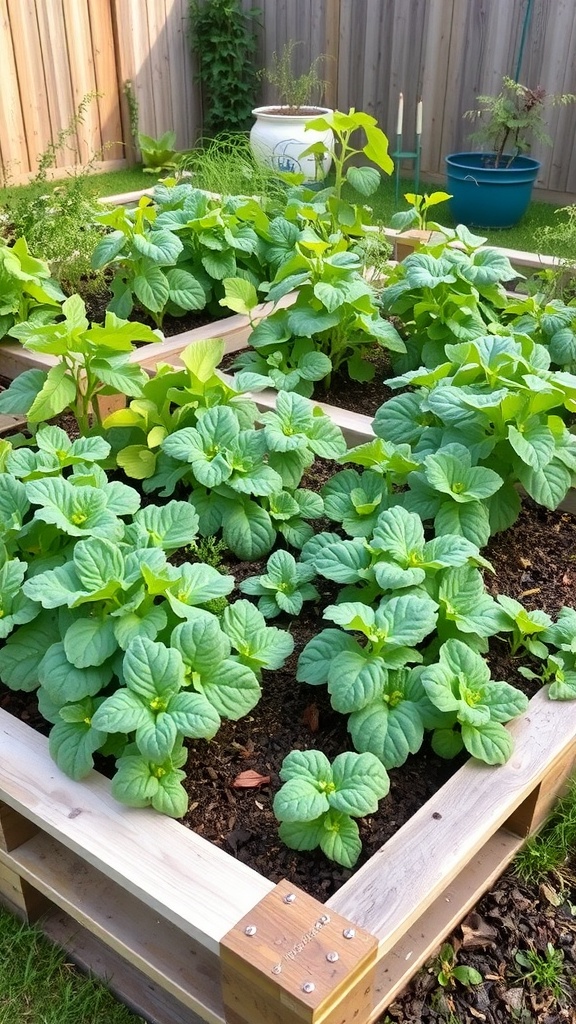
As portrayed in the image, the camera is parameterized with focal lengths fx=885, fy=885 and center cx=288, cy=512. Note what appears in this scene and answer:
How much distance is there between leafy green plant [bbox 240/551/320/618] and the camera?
1.83m

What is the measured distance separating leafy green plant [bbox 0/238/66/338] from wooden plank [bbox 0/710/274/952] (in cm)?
170

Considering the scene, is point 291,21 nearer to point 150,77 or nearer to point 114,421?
point 150,77

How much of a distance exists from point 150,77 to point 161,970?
22.4 feet

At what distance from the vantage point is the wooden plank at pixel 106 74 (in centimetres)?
634

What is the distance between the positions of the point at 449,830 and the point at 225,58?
22.5ft

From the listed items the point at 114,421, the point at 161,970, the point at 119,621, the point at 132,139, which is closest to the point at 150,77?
the point at 132,139

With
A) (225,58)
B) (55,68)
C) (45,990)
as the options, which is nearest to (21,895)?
(45,990)

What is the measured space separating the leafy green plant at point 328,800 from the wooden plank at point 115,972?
1.14ft

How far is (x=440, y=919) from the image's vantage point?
4.77 ft

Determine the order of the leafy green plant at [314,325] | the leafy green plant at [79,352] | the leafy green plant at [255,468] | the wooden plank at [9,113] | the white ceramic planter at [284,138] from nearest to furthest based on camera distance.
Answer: the leafy green plant at [255,468], the leafy green plant at [79,352], the leafy green plant at [314,325], the white ceramic planter at [284,138], the wooden plank at [9,113]

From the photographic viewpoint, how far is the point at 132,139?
22.5 feet

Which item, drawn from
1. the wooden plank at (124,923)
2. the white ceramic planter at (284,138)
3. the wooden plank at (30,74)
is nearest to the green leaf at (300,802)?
the wooden plank at (124,923)

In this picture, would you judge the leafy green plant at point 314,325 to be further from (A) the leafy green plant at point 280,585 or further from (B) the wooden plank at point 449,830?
(B) the wooden plank at point 449,830

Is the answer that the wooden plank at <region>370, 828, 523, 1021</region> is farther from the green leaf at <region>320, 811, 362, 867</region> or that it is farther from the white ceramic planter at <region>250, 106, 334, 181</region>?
the white ceramic planter at <region>250, 106, 334, 181</region>
